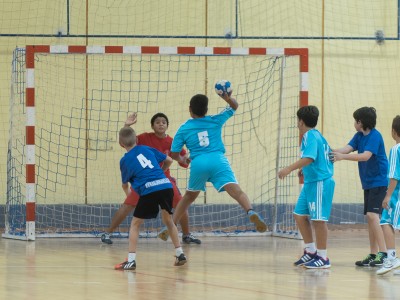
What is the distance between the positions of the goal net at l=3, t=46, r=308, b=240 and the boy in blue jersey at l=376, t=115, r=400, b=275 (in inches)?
189

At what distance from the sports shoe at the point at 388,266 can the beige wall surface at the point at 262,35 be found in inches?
268

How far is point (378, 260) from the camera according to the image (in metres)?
10.6

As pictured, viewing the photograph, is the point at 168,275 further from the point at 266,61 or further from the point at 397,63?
the point at 397,63

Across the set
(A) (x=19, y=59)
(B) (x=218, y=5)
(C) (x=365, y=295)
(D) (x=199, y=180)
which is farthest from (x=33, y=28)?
(C) (x=365, y=295)

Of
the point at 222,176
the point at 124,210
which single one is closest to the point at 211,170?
the point at 222,176

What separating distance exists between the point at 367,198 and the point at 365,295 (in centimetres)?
245

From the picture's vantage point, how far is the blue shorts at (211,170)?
11.6m

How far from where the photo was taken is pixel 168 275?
9.75 m

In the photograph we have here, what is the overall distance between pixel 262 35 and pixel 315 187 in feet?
22.2

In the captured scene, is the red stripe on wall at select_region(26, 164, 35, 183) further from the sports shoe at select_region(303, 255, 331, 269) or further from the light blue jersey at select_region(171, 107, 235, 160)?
the sports shoe at select_region(303, 255, 331, 269)

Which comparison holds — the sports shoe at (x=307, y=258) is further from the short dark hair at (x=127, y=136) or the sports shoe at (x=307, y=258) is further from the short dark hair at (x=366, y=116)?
the short dark hair at (x=127, y=136)

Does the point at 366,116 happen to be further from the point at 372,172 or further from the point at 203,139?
the point at 203,139

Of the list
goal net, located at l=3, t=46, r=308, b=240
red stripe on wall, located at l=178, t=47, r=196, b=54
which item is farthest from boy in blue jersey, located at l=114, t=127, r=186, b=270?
goal net, located at l=3, t=46, r=308, b=240

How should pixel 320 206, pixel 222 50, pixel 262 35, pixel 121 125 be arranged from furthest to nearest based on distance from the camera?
1. pixel 262 35
2. pixel 121 125
3. pixel 222 50
4. pixel 320 206
